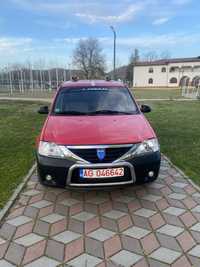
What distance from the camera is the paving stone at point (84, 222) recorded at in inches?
116

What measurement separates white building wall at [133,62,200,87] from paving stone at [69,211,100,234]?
7113 centimetres

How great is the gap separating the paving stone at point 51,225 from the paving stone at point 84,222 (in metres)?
0.10

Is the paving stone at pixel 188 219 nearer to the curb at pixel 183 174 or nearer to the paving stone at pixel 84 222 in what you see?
the curb at pixel 183 174

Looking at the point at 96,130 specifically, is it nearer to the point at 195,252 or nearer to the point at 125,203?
the point at 125,203

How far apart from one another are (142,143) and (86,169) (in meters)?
0.83

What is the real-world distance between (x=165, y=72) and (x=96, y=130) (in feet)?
243

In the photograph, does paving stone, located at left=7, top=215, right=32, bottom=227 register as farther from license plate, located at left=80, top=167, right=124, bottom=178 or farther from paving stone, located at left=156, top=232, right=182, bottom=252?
paving stone, located at left=156, top=232, right=182, bottom=252

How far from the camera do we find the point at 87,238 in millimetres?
2781

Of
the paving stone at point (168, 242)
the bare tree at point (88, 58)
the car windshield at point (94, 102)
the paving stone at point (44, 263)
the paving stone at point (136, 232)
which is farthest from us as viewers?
the bare tree at point (88, 58)

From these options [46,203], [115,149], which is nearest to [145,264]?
[115,149]

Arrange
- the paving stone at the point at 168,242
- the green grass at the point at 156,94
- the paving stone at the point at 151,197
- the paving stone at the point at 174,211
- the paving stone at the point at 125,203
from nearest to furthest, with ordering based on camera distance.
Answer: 1. the paving stone at the point at 168,242
2. the paving stone at the point at 174,211
3. the paving stone at the point at 125,203
4. the paving stone at the point at 151,197
5. the green grass at the point at 156,94

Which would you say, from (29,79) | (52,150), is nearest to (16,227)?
(52,150)

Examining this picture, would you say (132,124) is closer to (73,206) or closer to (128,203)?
(128,203)

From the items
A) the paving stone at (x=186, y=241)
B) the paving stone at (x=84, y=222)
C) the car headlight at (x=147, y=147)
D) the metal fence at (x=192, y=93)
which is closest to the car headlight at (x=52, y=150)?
the paving stone at (x=84, y=222)
